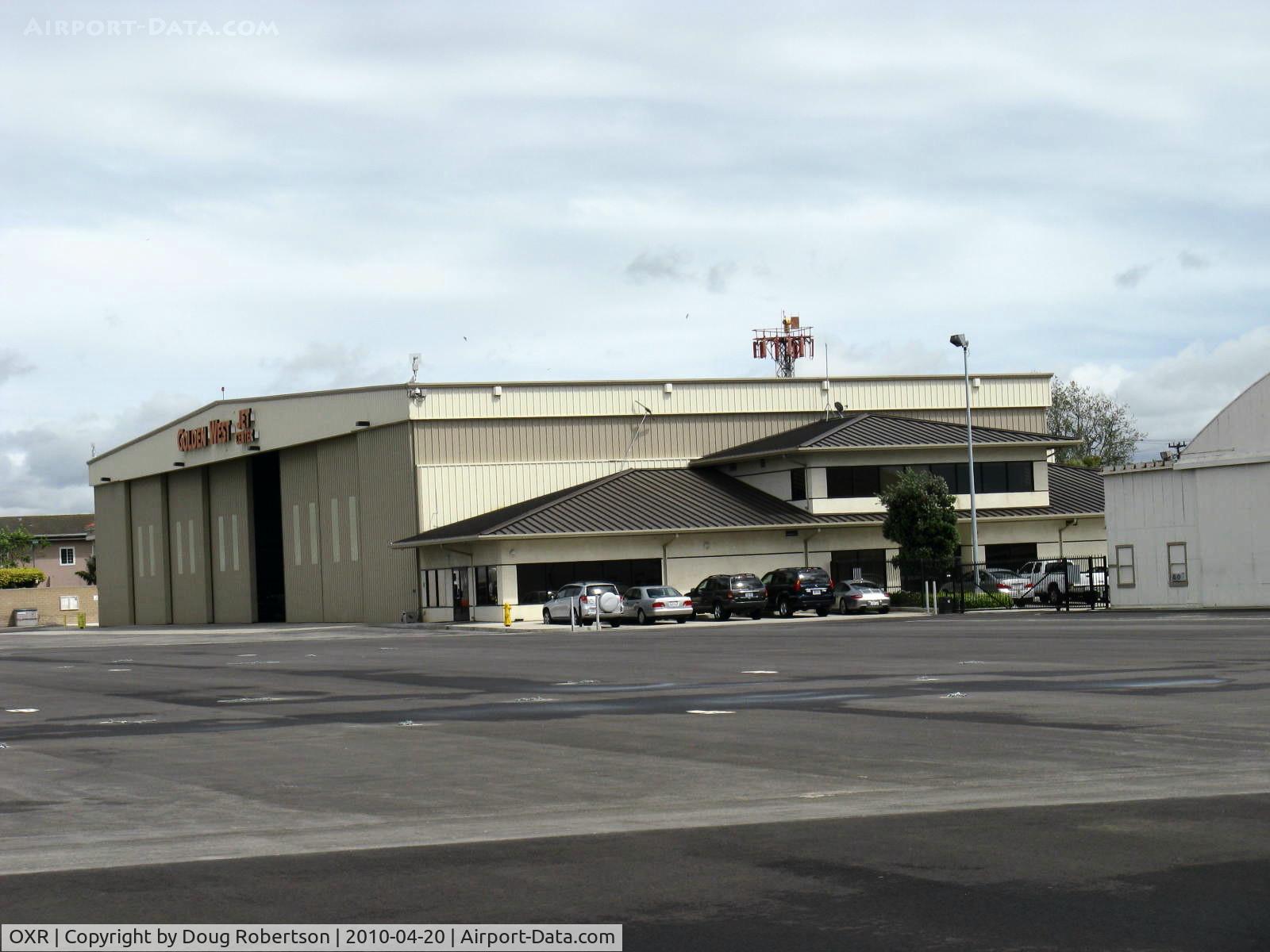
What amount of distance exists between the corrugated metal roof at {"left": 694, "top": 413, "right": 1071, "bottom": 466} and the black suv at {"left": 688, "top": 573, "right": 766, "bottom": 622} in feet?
28.2

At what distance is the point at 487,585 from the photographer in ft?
203

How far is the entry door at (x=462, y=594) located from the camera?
206 feet

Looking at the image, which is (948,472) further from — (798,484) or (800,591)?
(800,591)

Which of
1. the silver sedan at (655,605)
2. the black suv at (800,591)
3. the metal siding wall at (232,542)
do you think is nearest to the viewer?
the silver sedan at (655,605)

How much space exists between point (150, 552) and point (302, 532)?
2031cm

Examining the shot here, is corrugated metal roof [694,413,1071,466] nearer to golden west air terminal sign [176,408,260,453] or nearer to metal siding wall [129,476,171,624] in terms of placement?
golden west air terminal sign [176,408,260,453]

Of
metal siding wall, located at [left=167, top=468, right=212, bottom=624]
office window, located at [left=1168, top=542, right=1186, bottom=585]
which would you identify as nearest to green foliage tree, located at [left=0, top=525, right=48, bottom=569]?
metal siding wall, located at [left=167, top=468, right=212, bottom=624]

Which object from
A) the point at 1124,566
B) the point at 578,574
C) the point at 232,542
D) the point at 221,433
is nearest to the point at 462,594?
the point at 578,574

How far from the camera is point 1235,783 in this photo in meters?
11.5

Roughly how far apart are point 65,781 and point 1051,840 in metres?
8.58

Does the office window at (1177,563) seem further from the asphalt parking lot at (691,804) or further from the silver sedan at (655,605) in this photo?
the asphalt parking lot at (691,804)

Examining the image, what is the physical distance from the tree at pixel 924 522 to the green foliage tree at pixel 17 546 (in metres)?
93.6

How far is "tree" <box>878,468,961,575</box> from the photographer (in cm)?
6000

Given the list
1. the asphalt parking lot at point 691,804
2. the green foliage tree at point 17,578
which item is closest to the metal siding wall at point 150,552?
the green foliage tree at point 17,578
